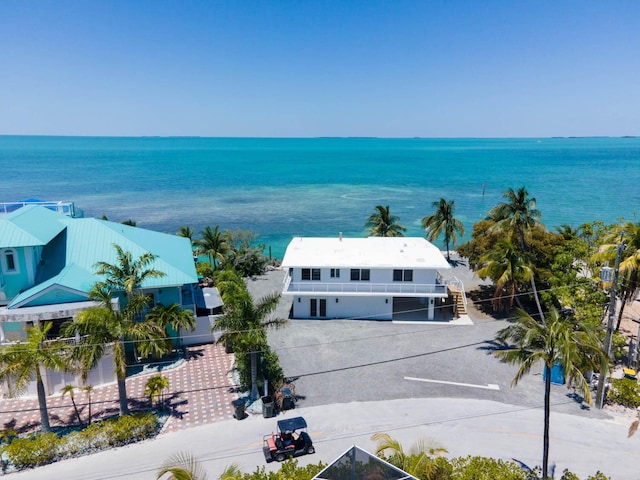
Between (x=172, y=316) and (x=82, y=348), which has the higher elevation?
(x=82, y=348)

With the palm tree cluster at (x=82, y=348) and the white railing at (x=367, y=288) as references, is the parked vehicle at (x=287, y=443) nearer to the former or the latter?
the palm tree cluster at (x=82, y=348)

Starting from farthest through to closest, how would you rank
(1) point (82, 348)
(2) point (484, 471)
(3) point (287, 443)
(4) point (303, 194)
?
(4) point (303, 194) < (1) point (82, 348) < (3) point (287, 443) < (2) point (484, 471)

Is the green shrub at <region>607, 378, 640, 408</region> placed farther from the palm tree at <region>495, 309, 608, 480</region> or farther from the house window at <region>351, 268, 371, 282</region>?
the house window at <region>351, 268, 371, 282</region>

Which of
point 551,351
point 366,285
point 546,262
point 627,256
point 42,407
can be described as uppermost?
point 627,256

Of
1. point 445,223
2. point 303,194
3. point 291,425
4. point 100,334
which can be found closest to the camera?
point 291,425

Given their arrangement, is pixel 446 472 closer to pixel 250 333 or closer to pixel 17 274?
pixel 250 333

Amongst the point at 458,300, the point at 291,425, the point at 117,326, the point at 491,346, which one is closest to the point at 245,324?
the point at 291,425

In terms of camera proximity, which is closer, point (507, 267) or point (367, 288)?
point (507, 267)

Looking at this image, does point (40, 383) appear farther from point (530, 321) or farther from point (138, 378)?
point (530, 321)
